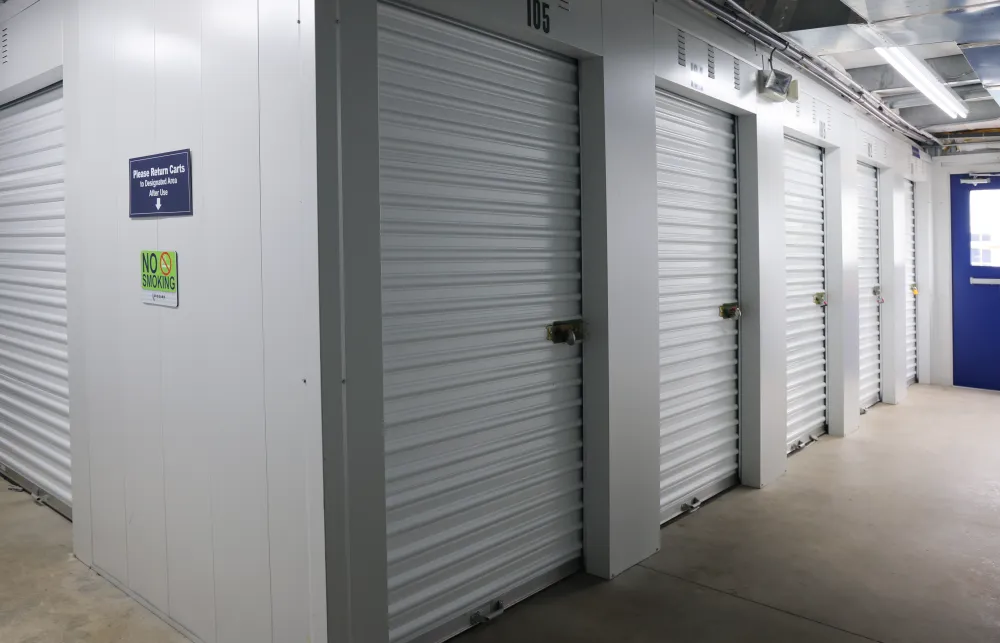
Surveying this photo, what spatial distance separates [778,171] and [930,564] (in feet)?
9.57

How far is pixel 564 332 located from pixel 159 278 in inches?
75.2

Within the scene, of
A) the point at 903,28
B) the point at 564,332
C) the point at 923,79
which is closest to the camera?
the point at 564,332

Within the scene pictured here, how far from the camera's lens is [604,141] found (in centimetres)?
389

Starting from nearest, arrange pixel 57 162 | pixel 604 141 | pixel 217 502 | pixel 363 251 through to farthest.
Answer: pixel 363 251 → pixel 217 502 → pixel 604 141 → pixel 57 162

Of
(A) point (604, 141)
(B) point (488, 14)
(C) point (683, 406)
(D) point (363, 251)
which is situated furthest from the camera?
(C) point (683, 406)

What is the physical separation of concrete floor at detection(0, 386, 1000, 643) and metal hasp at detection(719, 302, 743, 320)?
4.13 ft

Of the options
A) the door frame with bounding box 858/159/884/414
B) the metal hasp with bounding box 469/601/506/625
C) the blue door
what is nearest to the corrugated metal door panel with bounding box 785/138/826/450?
the door frame with bounding box 858/159/884/414

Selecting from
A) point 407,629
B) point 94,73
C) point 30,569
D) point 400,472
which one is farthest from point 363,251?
point 30,569

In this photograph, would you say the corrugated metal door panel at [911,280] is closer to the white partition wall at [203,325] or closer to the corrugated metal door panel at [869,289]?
the corrugated metal door panel at [869,289]

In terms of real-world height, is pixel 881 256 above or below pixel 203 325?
above

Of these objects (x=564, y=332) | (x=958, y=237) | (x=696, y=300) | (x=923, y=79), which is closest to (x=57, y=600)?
(x=564, y=332)

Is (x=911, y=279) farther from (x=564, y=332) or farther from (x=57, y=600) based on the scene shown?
(x=57, y=600)

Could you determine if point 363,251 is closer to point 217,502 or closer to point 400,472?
point 400,472

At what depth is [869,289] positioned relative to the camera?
338 inches
